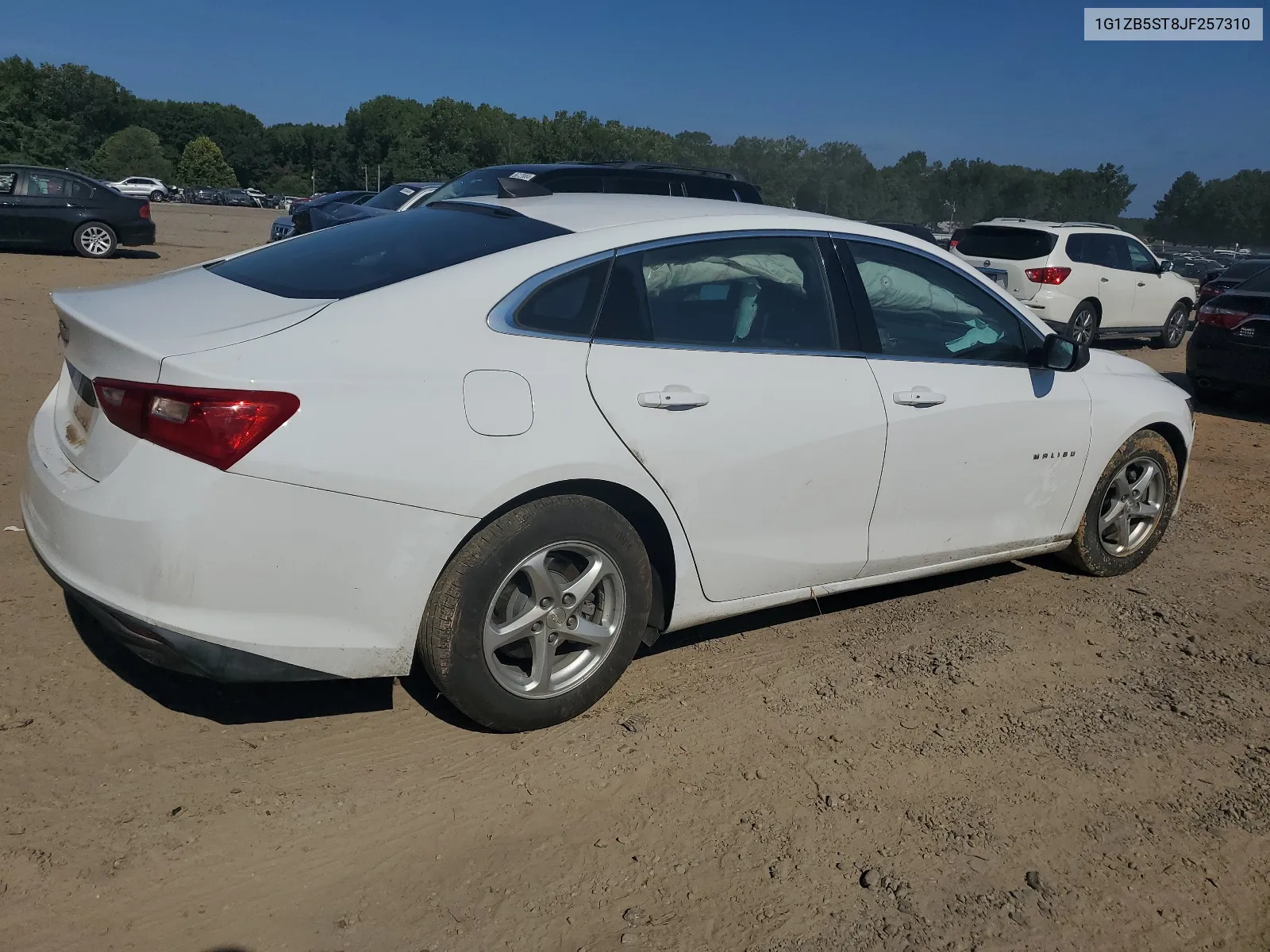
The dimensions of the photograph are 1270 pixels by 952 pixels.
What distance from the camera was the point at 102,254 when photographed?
55.7 ft

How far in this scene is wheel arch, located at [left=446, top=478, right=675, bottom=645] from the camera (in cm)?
309

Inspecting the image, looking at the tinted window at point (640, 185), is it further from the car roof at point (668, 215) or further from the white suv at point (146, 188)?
the white suv at point (146, 188)

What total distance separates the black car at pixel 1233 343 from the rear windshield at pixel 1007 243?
3.38 metres

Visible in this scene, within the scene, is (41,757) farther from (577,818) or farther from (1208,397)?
(1208,397)

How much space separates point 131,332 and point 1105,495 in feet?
13.7

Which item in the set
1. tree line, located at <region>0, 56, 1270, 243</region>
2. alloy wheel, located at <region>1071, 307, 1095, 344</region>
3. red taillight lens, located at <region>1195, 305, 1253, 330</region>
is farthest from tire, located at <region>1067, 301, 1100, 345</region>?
tree line, located at <region>0, 56, 1270, 243</region>

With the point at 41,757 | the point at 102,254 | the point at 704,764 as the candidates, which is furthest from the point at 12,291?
the point at 704,764

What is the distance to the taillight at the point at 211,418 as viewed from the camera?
106 inches

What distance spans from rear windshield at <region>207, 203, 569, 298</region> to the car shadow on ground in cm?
124

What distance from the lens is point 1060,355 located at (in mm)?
4445

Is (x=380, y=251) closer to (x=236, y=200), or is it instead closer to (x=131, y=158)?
(x=236, y=200)

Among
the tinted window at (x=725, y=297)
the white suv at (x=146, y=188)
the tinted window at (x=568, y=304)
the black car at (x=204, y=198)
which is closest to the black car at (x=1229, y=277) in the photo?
the tinted window at (x=725, y=297)

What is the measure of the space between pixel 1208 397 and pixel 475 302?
32.4ft

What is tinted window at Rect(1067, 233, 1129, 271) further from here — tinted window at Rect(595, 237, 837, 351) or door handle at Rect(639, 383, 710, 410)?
door handle at Rect(639, 383, 710, 410)
